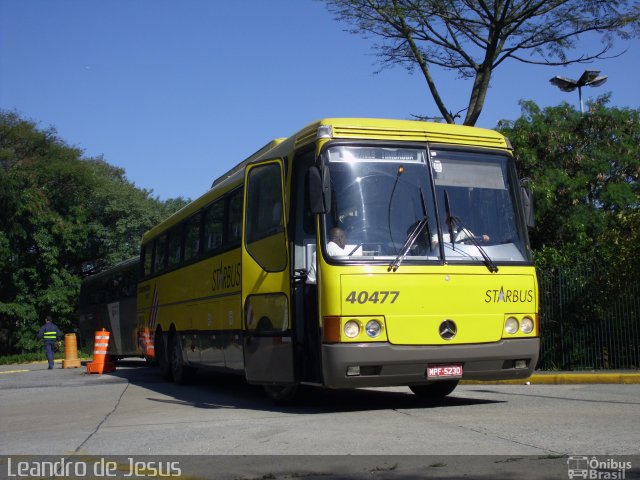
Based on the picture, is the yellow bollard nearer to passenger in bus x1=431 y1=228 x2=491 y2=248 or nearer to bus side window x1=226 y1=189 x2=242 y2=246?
bus side window x1=226 y1=189 x2=242 y2=246

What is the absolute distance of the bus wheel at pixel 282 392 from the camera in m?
10.7

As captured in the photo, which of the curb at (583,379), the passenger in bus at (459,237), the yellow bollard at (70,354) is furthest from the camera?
the yellow bollard at (70,354)

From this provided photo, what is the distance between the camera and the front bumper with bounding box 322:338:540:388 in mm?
9133

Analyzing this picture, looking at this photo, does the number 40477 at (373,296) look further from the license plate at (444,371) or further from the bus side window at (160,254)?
the bus side window at (160,254)

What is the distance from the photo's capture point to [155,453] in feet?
25.2

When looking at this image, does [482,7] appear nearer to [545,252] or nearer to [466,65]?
[466,65]

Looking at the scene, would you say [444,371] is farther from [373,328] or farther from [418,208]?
[418,208]

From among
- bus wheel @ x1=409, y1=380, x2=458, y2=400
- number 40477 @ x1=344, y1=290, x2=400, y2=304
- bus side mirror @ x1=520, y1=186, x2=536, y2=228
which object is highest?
bus side mirror @ x1=520, y1=186, x2=536, y2=228

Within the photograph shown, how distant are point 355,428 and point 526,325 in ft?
9.18

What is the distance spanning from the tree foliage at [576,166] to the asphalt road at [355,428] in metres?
11.5

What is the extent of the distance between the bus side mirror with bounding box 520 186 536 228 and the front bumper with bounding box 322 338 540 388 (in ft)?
4.88

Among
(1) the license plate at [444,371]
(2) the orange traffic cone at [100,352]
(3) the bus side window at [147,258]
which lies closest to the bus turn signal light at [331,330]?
(1) the license plate at [444,371]

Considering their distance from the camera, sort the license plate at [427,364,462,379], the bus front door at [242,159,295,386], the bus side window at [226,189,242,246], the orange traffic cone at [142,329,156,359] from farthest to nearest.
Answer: the orange traffic cone at [142,329,156,359] < the bus side window at [226,189,242,246] < the bus front door at [242,159,295,386] < the license plate at [427,364,462,379]

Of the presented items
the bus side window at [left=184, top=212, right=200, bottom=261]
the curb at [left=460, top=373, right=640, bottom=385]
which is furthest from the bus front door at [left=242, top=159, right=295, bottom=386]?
the curb at [left=460, top=373, right=640, bottom=385]
